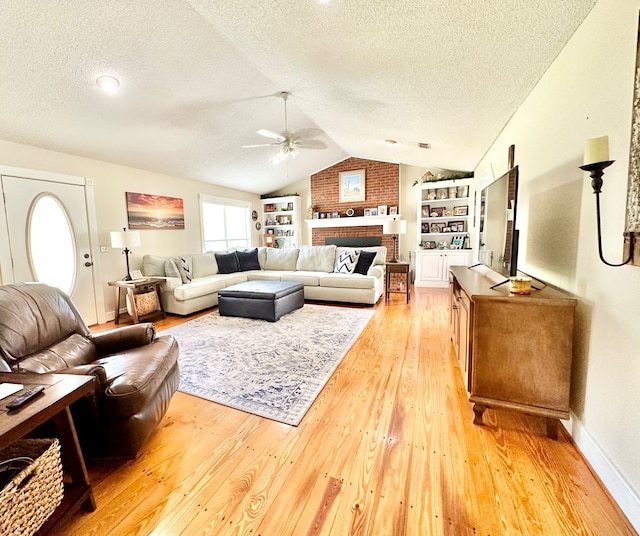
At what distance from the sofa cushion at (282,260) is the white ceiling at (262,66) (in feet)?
7.81

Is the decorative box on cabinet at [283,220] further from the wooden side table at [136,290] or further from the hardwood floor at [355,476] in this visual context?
the hardwood floor at [355,476]

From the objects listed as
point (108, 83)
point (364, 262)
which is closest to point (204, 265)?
point (364, 262)

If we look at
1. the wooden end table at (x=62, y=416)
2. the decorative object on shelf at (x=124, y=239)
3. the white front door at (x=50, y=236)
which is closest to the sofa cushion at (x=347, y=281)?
the decorative object on shelf at (x=124, y=239)

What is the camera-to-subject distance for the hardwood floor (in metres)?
1.15

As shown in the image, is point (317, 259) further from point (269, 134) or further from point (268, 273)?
point (269, 134)

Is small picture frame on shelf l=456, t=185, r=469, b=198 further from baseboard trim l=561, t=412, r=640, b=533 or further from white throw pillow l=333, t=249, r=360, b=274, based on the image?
baseboard trim l=561, t=412, r=640, b=533

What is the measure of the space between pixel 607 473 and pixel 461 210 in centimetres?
512

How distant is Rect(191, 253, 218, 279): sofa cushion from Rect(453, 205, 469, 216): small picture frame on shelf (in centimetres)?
479

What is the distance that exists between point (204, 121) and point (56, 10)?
70.8 inches

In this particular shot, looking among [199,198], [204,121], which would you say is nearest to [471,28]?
[204,121]

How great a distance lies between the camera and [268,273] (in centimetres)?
533

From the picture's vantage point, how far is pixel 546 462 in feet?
4.72

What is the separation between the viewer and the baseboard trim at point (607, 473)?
112 cm

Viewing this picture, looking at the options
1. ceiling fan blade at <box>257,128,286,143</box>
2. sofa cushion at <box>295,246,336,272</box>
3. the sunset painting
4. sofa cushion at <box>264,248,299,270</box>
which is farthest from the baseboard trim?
the sunset painting
